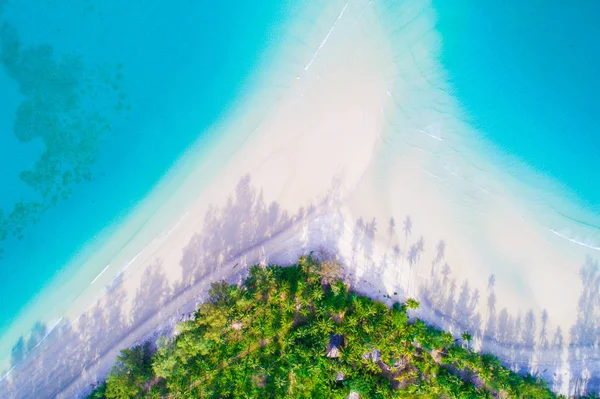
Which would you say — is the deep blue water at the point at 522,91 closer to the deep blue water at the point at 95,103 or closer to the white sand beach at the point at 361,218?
the white sand beach at the point at 361,218

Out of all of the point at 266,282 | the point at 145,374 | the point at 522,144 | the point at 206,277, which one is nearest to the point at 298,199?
the point at 266,282

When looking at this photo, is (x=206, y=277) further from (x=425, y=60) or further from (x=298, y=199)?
(x=425, y=60)

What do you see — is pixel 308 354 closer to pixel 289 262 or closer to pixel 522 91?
pixel 289 262

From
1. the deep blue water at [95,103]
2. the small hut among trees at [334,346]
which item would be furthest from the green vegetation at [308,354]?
the deep blue water at [95,103]

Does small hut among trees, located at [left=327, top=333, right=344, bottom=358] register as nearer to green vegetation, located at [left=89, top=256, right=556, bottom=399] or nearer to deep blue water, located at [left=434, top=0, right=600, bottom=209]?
green vegetation, located at [left=89, top=256, right=556, bottom=399]

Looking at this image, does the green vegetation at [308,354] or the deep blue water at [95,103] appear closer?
the green vegetation at [308,354]

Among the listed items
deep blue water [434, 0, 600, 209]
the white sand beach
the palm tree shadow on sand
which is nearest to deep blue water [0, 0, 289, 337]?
the white sand beach

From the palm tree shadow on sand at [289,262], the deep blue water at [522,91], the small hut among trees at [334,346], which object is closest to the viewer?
the small hut among trees at [334,346]
